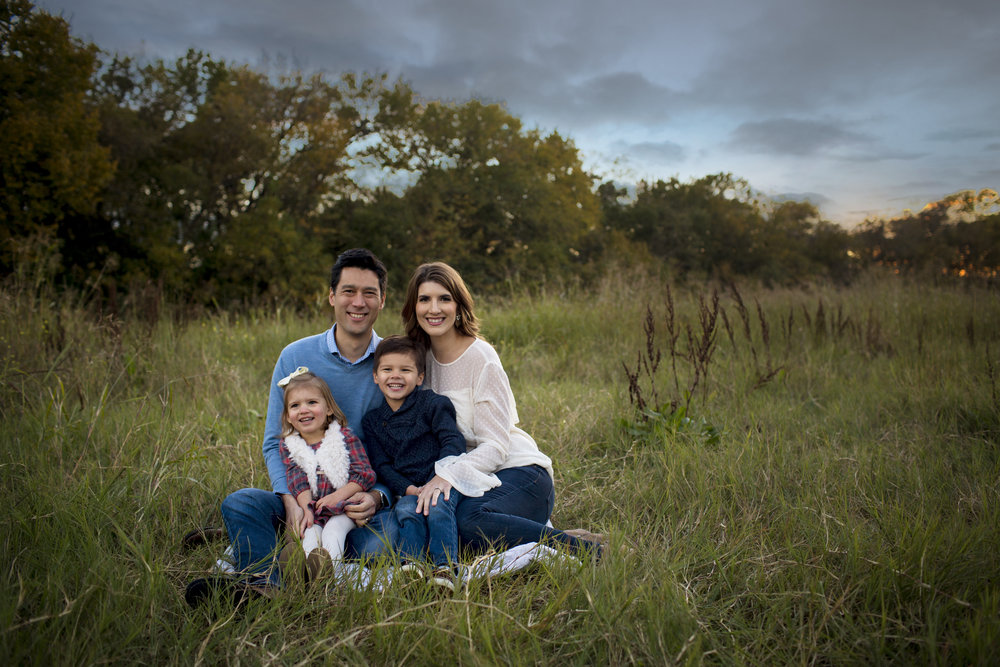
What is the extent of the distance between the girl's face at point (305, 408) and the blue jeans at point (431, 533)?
58cm

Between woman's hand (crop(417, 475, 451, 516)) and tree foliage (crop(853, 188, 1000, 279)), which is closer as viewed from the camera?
woman's hand (crop(417, 475, 451, 516))

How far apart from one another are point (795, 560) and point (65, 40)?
1599 centimetres

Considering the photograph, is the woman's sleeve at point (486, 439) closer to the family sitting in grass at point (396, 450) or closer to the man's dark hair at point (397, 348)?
the family sitting in grass at point (396, 450)

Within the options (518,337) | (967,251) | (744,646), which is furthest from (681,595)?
(967,251)

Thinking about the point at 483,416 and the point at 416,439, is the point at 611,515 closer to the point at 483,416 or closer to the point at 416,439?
the point at 483,416

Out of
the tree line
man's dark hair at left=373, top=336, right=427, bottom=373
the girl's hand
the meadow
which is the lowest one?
the meadow

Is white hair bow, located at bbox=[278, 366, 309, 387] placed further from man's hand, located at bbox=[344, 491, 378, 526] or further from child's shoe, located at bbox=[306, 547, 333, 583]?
child's shoe, located at bbox=[306, 547, 333, 583]

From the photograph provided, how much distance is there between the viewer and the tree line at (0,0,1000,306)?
40.5ft

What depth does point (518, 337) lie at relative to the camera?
24.0 feet

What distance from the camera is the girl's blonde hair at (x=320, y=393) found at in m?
2.74

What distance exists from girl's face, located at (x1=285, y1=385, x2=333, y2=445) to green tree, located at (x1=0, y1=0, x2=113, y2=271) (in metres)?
11.6

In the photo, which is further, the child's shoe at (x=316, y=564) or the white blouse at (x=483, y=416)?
the white blouse at (x=483, y=416)

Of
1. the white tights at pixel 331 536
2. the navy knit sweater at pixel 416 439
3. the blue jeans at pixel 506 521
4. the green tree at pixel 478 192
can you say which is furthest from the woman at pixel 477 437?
the green tree at pixel 478 192

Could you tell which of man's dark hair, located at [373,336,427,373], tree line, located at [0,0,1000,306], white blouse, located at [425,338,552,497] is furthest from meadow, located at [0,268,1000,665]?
tree line, located at [0,0,1000,306]
